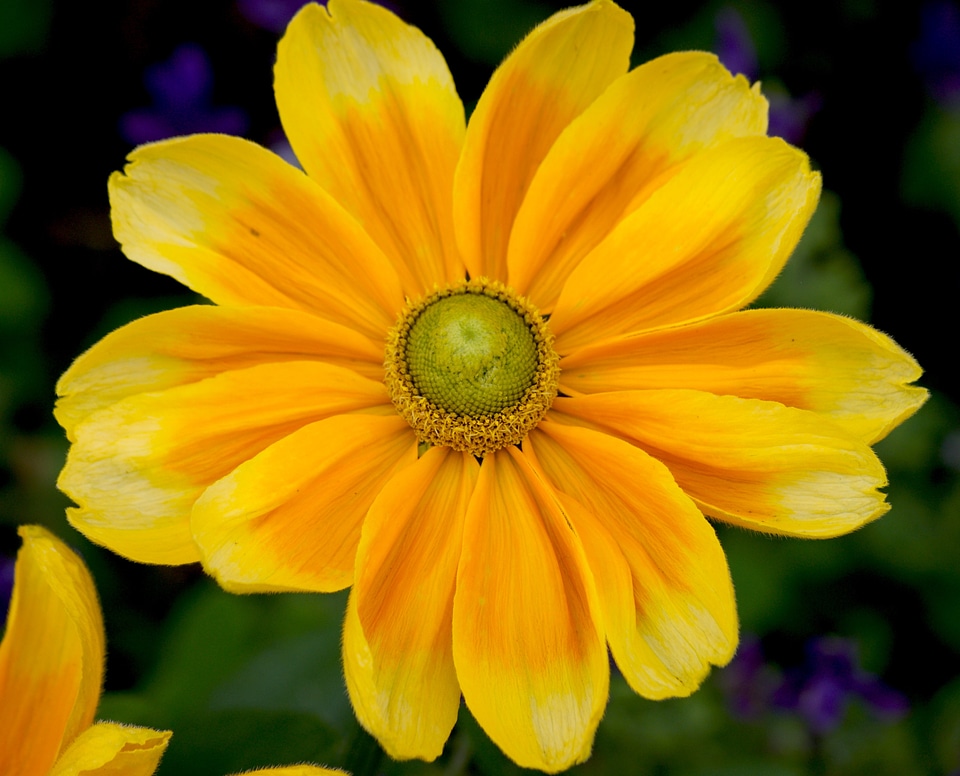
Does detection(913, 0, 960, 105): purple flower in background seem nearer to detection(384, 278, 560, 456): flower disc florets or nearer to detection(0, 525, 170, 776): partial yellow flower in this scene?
detection(384, 278, 560, 456): flower disc florets

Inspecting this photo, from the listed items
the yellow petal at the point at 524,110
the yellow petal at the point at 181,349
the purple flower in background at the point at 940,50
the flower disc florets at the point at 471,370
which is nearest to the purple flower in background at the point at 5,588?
the yellow petal at the point at 181,349

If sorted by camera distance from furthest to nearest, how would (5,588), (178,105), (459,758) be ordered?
(178,105)
(5,588)
(459,758)

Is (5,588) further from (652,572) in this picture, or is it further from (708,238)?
(708,238)

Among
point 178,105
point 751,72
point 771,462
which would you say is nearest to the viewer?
point 771,462

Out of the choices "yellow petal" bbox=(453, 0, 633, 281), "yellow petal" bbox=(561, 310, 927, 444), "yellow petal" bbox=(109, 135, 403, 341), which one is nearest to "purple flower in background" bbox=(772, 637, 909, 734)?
"yellow petal" bbox=(561, 310, 927, 444)

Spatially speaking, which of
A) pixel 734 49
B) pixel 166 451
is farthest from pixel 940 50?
pixel 166 451

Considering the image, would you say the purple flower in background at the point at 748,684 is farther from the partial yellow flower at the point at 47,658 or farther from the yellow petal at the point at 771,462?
the partial yellow flower at the point at 47,658

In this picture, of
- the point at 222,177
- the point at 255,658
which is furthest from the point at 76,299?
the point at 222,177
